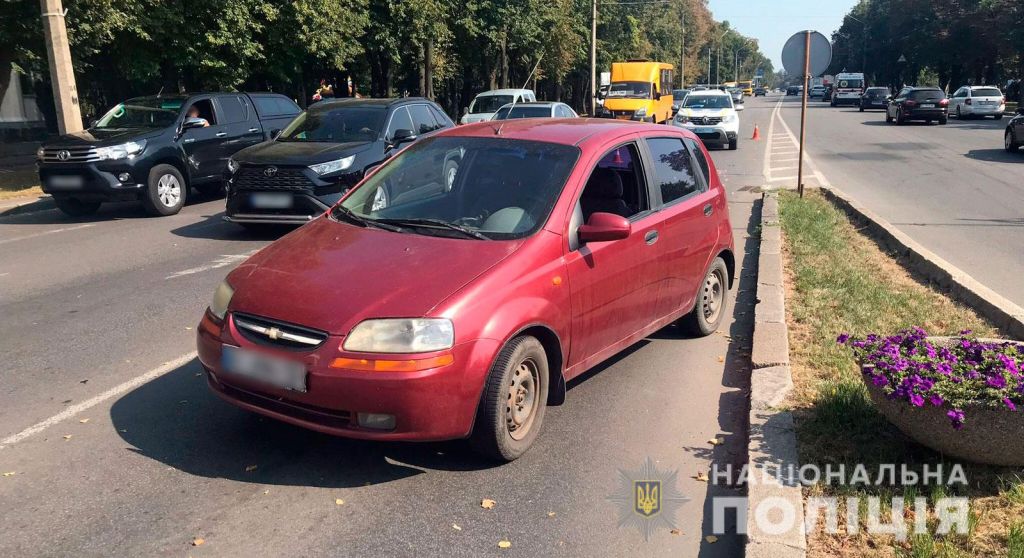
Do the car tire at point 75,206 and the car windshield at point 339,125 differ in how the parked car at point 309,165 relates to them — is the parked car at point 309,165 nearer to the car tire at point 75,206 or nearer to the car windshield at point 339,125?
the car windshield at point 339,125

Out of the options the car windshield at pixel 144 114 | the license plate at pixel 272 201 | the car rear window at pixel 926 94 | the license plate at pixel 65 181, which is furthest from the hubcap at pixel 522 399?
the car rear window at pixel 926 94

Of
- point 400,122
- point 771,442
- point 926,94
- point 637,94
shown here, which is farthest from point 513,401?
point 926,94

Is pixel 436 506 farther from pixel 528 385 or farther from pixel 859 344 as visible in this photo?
pixel 859 344

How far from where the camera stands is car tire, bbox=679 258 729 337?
6.56 m

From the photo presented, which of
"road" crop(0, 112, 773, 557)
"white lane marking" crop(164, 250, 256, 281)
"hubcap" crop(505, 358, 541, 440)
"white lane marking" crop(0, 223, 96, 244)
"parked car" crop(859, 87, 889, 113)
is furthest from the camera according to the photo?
"parked car" crop(859, 87, 889, 113)

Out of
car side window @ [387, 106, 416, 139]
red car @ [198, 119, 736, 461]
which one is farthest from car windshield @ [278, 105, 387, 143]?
red car @ [198, 119, 736, 461]

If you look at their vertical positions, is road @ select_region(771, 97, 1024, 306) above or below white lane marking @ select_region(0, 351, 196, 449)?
below

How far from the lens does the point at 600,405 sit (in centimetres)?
530

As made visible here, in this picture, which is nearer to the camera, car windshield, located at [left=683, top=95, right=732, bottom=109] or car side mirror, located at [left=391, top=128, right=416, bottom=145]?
car side mirror, located at [left=391, top=128, right=416, bottom=145]

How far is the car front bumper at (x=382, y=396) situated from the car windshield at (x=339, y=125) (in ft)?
24.7

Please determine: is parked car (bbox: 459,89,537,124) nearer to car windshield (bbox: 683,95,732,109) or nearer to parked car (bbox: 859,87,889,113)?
car windshield (bbox: 683,95,732,109)

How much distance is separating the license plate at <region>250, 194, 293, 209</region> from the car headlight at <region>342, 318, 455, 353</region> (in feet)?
22.5

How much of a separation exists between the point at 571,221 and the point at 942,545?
2.44m

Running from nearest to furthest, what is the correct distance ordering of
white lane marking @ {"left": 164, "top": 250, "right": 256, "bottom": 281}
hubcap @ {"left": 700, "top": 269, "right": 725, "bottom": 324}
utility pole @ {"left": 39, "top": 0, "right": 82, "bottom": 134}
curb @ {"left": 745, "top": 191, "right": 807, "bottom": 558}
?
curb @ {"left": 745, "top": 191, "right": 807, "bottom": 558}
hubcap @ {"left": 700, "top": 269, "right": 725, "bottom": 324}
white lane marking @ {"left": 164, "top": 250, "right": 256, "bottom": 281}
utility pole @ {"left": 39, "top": 0, "right": 82, "bottom": 134}
